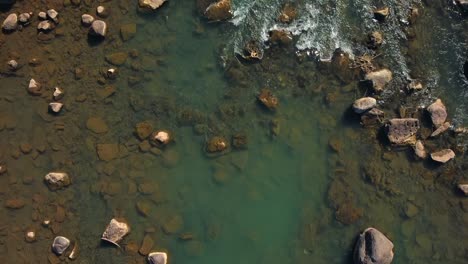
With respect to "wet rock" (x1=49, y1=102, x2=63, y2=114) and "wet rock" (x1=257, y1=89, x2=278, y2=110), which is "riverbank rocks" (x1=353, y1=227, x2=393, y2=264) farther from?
"wet rock" (x1=49, y1=102, x2=63, y2=114)

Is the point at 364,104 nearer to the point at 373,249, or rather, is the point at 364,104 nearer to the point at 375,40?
the point at 375,40

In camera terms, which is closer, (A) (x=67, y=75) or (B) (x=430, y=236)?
(B) (x=430, y=236)

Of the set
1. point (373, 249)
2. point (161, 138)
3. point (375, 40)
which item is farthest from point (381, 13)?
point (161, 138)

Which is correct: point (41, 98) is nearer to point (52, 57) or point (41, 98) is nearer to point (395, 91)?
point (52, 57)

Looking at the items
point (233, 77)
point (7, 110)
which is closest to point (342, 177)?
point (233, 77)

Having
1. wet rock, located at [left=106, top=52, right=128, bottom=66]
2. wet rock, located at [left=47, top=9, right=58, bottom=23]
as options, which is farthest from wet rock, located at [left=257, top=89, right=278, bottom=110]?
wet rock, located at [left=47, top=9, right=58, bottom=23]

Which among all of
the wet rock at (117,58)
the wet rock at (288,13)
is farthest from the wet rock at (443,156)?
the wet rock at (117,58)

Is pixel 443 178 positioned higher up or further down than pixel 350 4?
further down
